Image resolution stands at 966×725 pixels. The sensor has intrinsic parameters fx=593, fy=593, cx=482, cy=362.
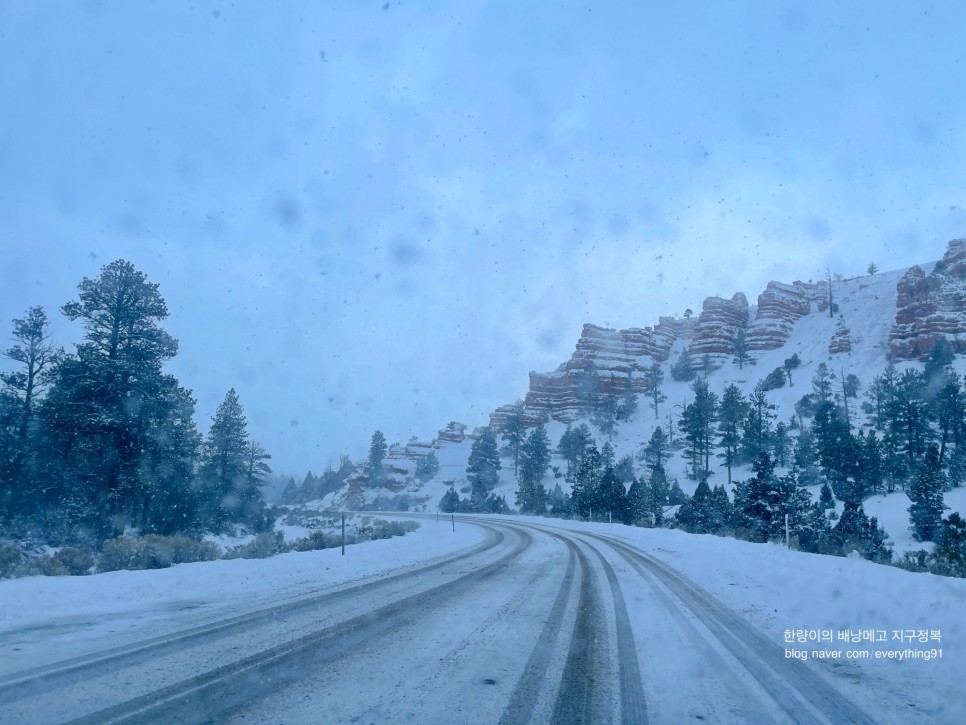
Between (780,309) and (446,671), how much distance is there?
154 meters

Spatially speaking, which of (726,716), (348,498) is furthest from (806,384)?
(726,716)

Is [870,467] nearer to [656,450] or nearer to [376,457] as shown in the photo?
[656,450]

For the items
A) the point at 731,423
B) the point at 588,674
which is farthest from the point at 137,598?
the point at 731,423

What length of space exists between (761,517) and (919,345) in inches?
3191

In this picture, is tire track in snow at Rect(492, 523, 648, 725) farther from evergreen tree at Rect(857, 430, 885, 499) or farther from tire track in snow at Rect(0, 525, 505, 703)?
evergreen tree at Rect(857, 430, 885, 499)

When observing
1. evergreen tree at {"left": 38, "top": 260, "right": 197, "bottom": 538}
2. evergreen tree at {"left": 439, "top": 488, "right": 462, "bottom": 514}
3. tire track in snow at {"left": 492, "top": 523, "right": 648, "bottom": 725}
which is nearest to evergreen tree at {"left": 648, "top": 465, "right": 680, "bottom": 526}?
evergreen tree at {"left": 439, "top": 488, "right": 462, "bottom": 514}

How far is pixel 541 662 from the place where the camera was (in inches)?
247

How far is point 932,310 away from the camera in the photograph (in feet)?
308

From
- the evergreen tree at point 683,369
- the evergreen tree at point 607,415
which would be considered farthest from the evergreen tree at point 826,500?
the evergreen tree at point 683,369

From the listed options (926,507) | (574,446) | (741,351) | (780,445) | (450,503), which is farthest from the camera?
(741,351)

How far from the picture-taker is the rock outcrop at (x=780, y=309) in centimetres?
13288

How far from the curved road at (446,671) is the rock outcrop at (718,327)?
5250 inches

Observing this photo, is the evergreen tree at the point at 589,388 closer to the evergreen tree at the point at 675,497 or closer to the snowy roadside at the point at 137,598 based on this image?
the evergreen tree at the point at 675,497

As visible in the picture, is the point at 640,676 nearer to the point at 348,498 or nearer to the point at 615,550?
the point at 615,550
